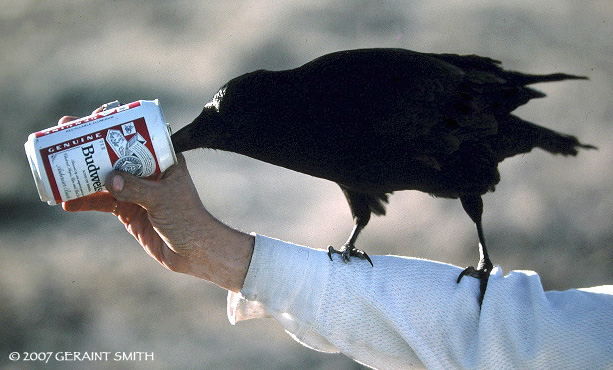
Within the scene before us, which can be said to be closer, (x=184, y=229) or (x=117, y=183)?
(x=117, y=183)

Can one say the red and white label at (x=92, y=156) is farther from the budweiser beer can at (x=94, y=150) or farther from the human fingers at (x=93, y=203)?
the human fingers at (x=93, y=203)

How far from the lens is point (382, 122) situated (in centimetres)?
204

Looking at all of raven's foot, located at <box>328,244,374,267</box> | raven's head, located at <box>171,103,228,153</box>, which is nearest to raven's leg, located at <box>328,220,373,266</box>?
raven's foot, located at <box>328,244,374,267</box>

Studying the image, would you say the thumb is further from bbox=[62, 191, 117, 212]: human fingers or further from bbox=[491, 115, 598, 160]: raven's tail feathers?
bbox=[491, 115, 598, 160]: raven's tail feathers

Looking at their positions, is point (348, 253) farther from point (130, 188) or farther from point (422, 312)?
point (130, 188)

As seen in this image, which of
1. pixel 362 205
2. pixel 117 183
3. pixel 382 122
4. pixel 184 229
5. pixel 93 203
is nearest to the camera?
pixel 117 183

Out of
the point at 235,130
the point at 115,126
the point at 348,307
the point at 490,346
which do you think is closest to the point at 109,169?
the point at 115,126

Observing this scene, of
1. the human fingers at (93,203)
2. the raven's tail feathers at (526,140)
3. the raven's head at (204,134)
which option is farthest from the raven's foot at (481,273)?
the human fingers at (93,203)

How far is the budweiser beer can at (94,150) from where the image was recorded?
157cm

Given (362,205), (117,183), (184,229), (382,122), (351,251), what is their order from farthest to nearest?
(362,205) < (351,251) < (382,122) < (184,229) < (117,183)

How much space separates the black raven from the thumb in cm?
28

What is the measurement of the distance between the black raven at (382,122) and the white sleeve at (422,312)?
0.17 meters

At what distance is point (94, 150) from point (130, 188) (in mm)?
114

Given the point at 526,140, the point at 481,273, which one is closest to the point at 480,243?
the point at 481,273
